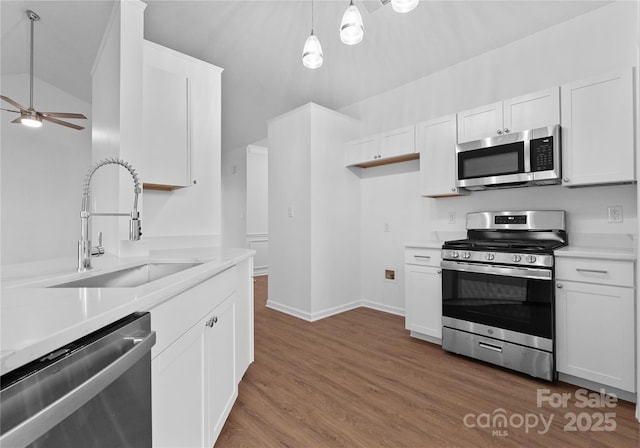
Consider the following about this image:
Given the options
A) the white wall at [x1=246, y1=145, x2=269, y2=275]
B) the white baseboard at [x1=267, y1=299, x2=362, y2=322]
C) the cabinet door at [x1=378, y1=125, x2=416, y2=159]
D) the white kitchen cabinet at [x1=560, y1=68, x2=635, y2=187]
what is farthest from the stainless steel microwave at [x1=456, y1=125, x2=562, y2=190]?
the white wall at [x1=246, y1=145, x2=269, y2=275]

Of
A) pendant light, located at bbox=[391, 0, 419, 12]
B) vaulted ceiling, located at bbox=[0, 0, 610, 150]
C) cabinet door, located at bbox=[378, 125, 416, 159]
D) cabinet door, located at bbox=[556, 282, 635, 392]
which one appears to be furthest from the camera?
cabinet door, located at bbox=[378, 125, 416, 159]

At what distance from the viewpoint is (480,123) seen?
275 cm

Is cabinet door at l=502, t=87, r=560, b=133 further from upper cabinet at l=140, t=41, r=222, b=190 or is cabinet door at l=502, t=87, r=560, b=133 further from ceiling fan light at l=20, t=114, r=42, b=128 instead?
ceiling fan light at l=20, t=114, r=42, b=128

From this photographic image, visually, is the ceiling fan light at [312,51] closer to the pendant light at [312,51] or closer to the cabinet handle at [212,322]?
the pendant light at [312,51]

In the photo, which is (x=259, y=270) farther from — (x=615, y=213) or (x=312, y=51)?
(x=615, y=213)

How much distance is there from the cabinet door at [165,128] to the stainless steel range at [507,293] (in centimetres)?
234

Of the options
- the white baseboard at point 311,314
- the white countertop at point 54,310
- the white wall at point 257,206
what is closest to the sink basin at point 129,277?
the white countertop at point 54,310

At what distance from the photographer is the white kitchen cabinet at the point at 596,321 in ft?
6.08

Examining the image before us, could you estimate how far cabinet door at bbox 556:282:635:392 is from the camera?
6.07 ft

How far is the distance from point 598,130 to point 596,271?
3.22 feet

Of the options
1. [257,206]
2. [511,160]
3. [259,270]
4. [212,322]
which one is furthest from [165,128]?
[259,270]

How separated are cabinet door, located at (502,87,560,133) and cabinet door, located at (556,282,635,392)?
1245 mm

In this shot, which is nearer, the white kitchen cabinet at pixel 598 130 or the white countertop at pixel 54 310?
the white countertop at pixel 54 310

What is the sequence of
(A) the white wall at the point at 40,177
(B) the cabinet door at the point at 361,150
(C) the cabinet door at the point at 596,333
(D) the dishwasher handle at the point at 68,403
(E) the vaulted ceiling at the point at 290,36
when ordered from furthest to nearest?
(A) the white wall at the point at 40,177 < (B) the cabinet door at the point at 361,150 < (E) the vaulted ceiling at the point at 290,36 < (C) the cabinet door at the point at 596,333 < (D) the dishwasher handle at the point at 68,403
